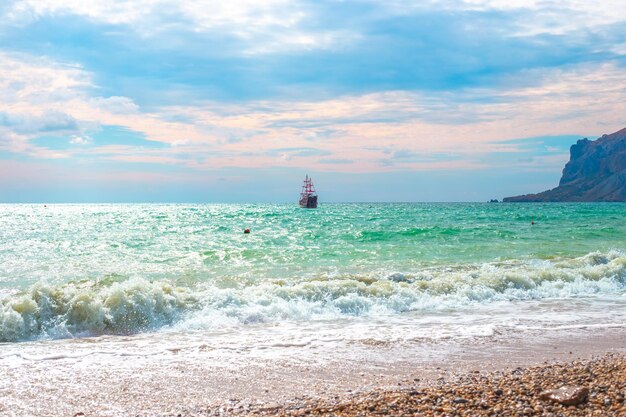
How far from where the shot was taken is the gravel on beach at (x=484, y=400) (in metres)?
5.63

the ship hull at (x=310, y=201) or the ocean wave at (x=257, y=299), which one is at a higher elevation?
the ship hull at (x=310, y=201)

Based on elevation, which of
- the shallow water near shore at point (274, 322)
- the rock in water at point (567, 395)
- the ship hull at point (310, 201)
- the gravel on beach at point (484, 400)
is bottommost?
the shallow water near shore at point (274, 322)

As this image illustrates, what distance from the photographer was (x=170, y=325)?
11422 mm

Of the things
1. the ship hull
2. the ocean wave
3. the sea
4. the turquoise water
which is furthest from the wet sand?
the ship hull

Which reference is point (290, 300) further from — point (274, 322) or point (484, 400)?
point (484, 400)

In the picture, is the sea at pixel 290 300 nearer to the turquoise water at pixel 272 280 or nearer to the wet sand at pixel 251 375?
the turquoise water at pixel 272 280

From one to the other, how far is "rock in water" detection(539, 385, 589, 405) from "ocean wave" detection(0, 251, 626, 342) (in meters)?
6.50

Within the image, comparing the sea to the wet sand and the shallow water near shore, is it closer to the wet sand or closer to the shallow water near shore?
the shallow water near shore

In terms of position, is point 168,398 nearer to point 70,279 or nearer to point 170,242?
point 70,279

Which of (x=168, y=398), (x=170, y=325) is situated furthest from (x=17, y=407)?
(x=170, y=325)

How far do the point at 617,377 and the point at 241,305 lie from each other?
8056mm

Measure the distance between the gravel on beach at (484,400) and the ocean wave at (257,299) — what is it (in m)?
5.30

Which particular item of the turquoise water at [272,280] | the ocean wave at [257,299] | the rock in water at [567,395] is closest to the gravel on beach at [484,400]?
the rock in water at [567,395]

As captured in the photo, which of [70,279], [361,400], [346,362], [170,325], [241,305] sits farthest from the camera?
[70,279]
